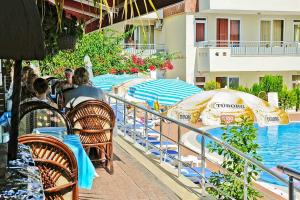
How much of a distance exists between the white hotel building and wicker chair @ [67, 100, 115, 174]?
2479 centimetres

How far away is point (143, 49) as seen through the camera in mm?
32594

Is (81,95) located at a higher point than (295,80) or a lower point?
higher

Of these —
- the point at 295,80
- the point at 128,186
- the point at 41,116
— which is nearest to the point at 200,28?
the point at 295,80

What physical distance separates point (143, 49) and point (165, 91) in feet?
53.0

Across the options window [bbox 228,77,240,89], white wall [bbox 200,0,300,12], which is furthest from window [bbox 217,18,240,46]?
window [bbox 228,77,240,89]

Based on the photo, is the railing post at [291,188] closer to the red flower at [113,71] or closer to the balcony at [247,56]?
the red flower at [113,71]

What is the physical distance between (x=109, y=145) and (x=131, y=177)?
0.63 meters

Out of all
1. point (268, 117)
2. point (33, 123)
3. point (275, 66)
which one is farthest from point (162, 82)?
point (275, 66)

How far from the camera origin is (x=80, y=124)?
7.52 m

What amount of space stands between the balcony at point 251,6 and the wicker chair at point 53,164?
93.6 ft

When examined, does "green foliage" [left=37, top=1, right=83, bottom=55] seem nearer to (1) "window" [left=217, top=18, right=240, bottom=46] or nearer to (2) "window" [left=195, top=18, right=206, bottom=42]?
(2) "window" [left=195, top=18, right=206, bottom=42]

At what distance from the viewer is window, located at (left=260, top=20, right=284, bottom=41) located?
35.2m

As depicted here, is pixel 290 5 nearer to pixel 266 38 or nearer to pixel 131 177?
pixel 266 38

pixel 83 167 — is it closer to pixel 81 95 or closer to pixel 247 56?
pixel 81 95
